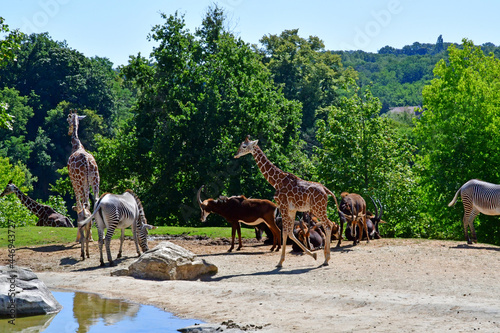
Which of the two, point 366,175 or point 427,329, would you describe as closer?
point 427,329

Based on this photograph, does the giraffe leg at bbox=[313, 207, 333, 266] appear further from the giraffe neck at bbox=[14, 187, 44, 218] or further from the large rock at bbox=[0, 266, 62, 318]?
the giraffe neck at bbox=[14, 187, 44, 218]

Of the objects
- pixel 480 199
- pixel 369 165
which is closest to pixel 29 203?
pixel 369 165

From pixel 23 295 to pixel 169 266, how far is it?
150 inches

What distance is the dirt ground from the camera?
10270mm

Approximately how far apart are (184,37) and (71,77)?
39.9m

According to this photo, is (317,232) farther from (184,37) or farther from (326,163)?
(184,37)

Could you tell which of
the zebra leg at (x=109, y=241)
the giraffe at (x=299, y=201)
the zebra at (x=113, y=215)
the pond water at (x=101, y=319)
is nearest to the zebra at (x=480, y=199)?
the giraffe at (x=299, y=201)

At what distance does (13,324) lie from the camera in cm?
1112

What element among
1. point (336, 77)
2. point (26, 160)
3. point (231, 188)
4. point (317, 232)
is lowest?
point (317, 232)

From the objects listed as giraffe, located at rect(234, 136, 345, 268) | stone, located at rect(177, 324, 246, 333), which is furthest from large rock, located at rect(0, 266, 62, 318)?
giraffe, located at rect(234, 136, 345, 268)

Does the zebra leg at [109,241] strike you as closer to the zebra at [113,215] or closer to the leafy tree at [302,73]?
the zebra at [113,215]

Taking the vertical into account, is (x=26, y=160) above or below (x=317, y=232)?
above

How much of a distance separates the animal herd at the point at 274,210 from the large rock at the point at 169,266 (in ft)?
5.50

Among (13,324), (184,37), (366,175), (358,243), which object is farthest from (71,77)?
(13,324)
